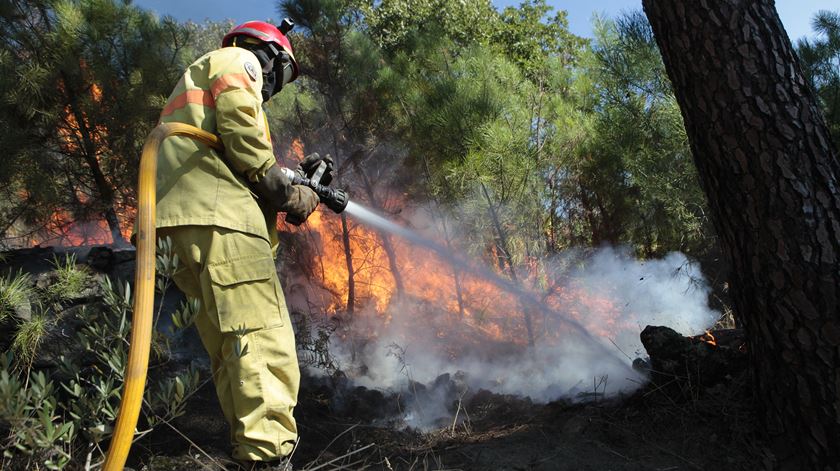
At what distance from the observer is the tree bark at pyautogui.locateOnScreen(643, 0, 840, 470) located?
211 centimetres

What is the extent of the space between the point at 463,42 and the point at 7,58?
688 centimetres

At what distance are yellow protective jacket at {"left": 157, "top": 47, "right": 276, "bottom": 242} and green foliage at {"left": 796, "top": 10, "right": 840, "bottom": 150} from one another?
13.0 ft

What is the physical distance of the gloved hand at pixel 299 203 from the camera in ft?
8.21

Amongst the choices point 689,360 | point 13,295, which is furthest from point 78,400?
point 689,360

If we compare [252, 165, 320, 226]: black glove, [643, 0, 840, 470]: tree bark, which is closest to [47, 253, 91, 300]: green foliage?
[252, 165, 320, 226]: black glove

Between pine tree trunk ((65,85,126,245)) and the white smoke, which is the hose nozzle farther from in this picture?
pine tree trunk ((65,85,126,245))

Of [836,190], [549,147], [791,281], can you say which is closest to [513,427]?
[791,281]

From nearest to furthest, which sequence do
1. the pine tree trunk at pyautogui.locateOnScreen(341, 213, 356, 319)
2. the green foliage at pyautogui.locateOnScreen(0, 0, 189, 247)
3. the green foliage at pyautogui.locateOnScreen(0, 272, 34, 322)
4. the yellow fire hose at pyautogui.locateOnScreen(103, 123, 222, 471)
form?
the yellow fire hose at pyautogui.locateOnScreen(103, 123, 222, 471), the green foliage at pyautogui.locateOnScreen(0, 272, 34, 322), the green foliage at pyautogui.locateOnScreen(0, 0, 189, 247), the pine tree trunk at pyautogui.locateOnScreen(341, 213, 356, 319)

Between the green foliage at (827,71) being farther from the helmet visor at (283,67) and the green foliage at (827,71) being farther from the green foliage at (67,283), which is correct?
the green foliage at (67,283)

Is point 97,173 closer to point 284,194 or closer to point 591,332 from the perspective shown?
point 284,194

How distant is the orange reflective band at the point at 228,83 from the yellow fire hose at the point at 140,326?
2.10ft

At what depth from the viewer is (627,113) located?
4.55 metres

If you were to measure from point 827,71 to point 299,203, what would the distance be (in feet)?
13.2

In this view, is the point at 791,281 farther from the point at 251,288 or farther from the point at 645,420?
the point at 251,288
